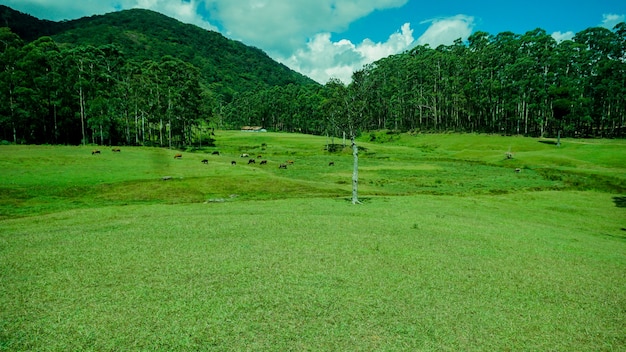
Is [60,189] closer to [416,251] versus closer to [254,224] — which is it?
[254,224]

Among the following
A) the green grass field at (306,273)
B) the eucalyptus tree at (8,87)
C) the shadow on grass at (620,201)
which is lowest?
the shadow on grass at (620,201)

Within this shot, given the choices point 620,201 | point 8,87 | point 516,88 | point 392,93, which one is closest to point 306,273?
point 620,201

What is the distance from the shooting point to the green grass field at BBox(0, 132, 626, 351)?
376 inches

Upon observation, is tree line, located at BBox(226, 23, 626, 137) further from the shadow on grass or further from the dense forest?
the shadow on grass

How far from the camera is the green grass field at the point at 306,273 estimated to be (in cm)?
955

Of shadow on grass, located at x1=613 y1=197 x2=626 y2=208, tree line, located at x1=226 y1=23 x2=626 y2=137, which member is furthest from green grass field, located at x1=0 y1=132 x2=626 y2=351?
tree line, located at x1=226 y1=23 x2=626 y2=137

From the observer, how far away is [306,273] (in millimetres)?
13305

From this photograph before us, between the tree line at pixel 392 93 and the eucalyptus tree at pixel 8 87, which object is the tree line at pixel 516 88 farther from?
the eucalyptus tree at pixel 8 87

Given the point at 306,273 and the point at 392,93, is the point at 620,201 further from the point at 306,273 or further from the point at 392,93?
the point at 392,93

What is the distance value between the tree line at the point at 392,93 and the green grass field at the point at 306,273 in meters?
15.9

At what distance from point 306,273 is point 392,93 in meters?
149

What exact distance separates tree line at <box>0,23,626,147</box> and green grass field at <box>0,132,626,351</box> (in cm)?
1594

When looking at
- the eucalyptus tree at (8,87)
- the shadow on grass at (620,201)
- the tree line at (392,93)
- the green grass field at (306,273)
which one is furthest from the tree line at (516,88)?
the eucalyptus tree at (8,87)

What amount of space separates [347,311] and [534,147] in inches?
3539
